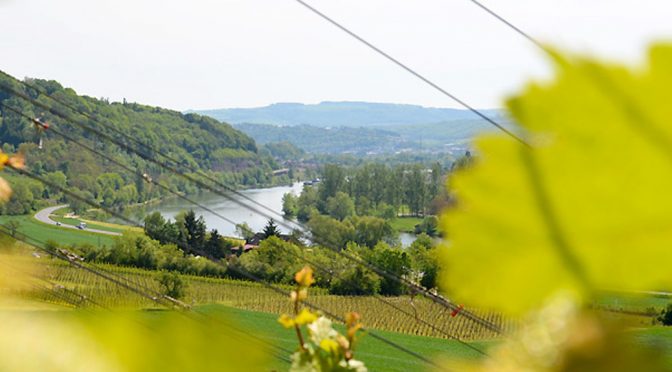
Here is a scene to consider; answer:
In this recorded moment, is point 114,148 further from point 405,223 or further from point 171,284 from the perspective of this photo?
point 171,284

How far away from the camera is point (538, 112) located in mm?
66

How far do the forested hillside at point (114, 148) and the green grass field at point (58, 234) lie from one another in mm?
695

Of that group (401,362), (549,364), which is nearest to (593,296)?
(549,364)

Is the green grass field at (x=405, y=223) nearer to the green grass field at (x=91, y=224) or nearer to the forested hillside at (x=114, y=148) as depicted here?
the forested hillside at (x=114, y=148)

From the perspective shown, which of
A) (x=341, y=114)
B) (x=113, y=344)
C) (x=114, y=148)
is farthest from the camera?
(x=341, y=114)

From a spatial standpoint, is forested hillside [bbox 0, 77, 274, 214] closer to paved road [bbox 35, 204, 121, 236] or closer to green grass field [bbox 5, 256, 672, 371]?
paved road [bbox 35, 204, 121, 236]

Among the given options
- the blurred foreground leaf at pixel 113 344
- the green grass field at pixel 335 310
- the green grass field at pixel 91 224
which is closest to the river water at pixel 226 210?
the green grass field at pixel 91 224

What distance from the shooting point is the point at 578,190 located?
0.22 feet

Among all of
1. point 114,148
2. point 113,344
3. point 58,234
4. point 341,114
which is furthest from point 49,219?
point 341,114

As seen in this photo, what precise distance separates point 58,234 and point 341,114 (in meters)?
43.0

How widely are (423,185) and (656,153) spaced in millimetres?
26075

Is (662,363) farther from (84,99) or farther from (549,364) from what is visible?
(84,99)

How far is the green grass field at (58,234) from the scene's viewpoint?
1886 cm

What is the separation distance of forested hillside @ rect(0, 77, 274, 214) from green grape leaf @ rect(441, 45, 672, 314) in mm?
20957
